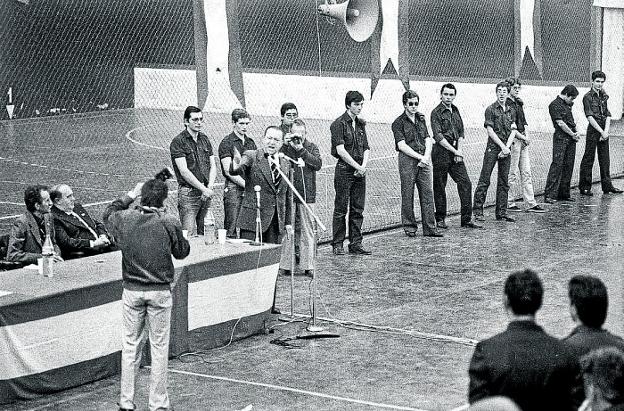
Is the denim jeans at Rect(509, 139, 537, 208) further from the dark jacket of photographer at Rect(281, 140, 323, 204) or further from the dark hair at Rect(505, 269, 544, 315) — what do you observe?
the dark hair at Rect(505, 269, 544, 315)

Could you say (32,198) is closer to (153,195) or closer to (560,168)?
(153,195)

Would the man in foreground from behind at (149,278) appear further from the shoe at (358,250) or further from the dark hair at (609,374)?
the shoe at (358,250)

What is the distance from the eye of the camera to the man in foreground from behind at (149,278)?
7660 millimetres

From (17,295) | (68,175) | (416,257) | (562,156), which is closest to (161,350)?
(17,295)

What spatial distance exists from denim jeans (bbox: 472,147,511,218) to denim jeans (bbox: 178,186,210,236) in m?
5.17

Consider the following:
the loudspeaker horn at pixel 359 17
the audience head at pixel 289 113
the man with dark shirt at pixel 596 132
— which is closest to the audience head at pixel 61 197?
the audience head at pixel 289 113

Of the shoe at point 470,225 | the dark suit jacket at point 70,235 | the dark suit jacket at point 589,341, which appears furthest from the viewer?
the shoe at point 470,225

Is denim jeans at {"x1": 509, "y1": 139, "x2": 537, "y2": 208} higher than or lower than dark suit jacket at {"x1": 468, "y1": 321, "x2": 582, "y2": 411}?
higher

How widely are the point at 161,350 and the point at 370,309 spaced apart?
12.0ft

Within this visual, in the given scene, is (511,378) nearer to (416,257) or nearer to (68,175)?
(416,257)

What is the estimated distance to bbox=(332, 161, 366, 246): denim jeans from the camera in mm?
13570

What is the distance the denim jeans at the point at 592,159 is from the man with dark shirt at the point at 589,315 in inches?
527

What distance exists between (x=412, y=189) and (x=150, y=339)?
7.40m

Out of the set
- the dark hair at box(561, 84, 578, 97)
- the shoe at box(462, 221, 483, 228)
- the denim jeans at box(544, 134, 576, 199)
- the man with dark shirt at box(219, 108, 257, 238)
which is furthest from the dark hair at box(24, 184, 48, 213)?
the denim jeans at box(544, 134, 576, 199)
